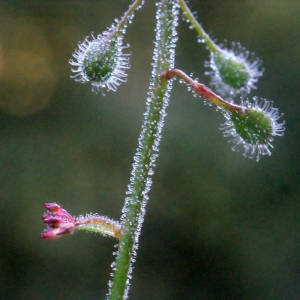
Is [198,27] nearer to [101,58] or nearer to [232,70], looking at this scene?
[232,70]

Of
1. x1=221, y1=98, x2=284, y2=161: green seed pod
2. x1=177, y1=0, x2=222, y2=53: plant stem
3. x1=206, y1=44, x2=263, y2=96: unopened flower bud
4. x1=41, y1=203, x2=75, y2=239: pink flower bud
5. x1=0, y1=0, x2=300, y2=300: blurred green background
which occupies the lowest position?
x1=41, y1=203, x2=75, y2=239: pink flower bud

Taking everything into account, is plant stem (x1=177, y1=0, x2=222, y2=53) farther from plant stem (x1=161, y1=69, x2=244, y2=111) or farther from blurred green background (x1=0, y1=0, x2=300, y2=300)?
blurred green background (x1=0, y1=0, x2=300, y2=300)

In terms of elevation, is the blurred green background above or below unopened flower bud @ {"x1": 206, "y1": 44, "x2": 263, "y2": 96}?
above

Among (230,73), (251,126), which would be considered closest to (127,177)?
(230,73)

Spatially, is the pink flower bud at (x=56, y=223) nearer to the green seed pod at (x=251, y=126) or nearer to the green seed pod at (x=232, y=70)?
the green seed pod at (x=251, y=126)

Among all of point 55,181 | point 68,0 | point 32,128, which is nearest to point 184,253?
point 55,181

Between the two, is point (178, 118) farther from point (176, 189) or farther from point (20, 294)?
point (20, 294)

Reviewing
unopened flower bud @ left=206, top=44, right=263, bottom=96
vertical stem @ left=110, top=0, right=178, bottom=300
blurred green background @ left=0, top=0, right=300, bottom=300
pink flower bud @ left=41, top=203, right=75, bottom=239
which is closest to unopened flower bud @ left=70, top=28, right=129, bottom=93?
vertical stem @ left=110, top=0, right=178, bottom=300

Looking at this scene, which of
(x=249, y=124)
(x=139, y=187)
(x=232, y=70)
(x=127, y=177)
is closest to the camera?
(x=139, y=187)
